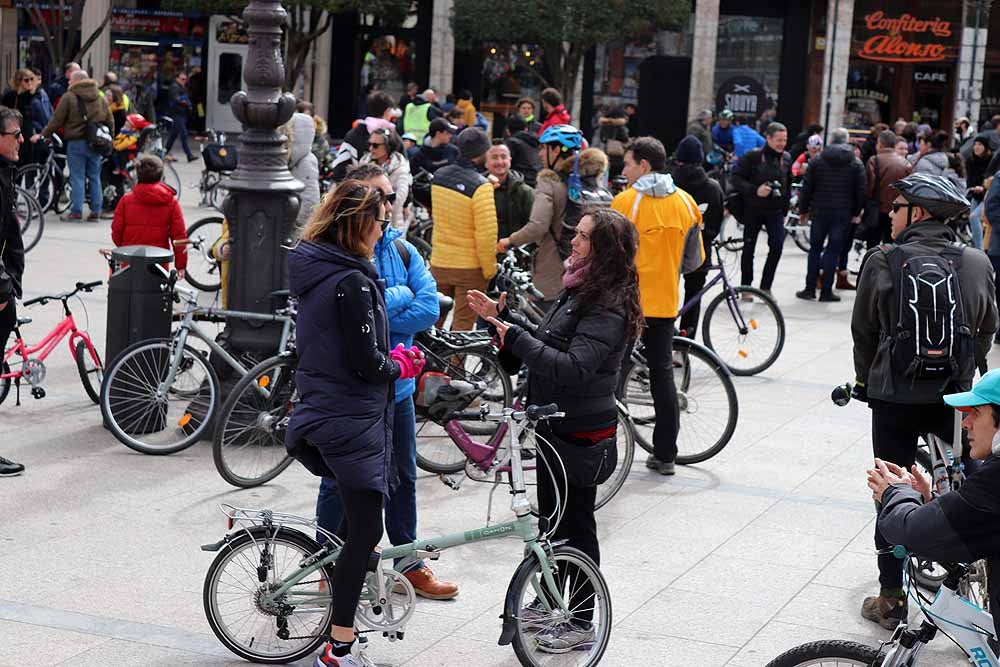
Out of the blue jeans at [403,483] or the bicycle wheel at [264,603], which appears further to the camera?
the blue jeans at [403,483]

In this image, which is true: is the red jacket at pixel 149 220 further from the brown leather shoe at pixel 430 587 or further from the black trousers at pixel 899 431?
the black trousers at pixel 899 431

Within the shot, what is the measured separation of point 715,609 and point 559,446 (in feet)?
4.07

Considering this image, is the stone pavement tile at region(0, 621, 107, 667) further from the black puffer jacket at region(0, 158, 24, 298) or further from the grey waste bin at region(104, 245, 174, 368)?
the grey waste bin at region(104, 245, 174, 368)

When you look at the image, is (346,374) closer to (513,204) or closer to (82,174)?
(513,204)

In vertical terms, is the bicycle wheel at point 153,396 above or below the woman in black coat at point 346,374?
below

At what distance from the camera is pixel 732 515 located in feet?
24.7

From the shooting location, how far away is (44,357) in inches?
351

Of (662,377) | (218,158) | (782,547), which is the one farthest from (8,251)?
(218,158)

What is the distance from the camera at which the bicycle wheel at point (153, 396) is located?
8141mm

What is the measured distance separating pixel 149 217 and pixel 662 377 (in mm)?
4021

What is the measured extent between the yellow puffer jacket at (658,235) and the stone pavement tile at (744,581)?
168 centimetres

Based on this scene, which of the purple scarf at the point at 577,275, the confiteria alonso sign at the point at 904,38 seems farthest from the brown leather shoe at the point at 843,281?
the confiteria alonso sign at the point at 904,38

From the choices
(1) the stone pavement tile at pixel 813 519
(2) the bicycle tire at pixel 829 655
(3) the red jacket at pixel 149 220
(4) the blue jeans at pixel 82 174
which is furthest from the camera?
(4) the blue jeans at pixel 82 174

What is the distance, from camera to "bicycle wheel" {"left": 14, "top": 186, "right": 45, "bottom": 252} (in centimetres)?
1505
